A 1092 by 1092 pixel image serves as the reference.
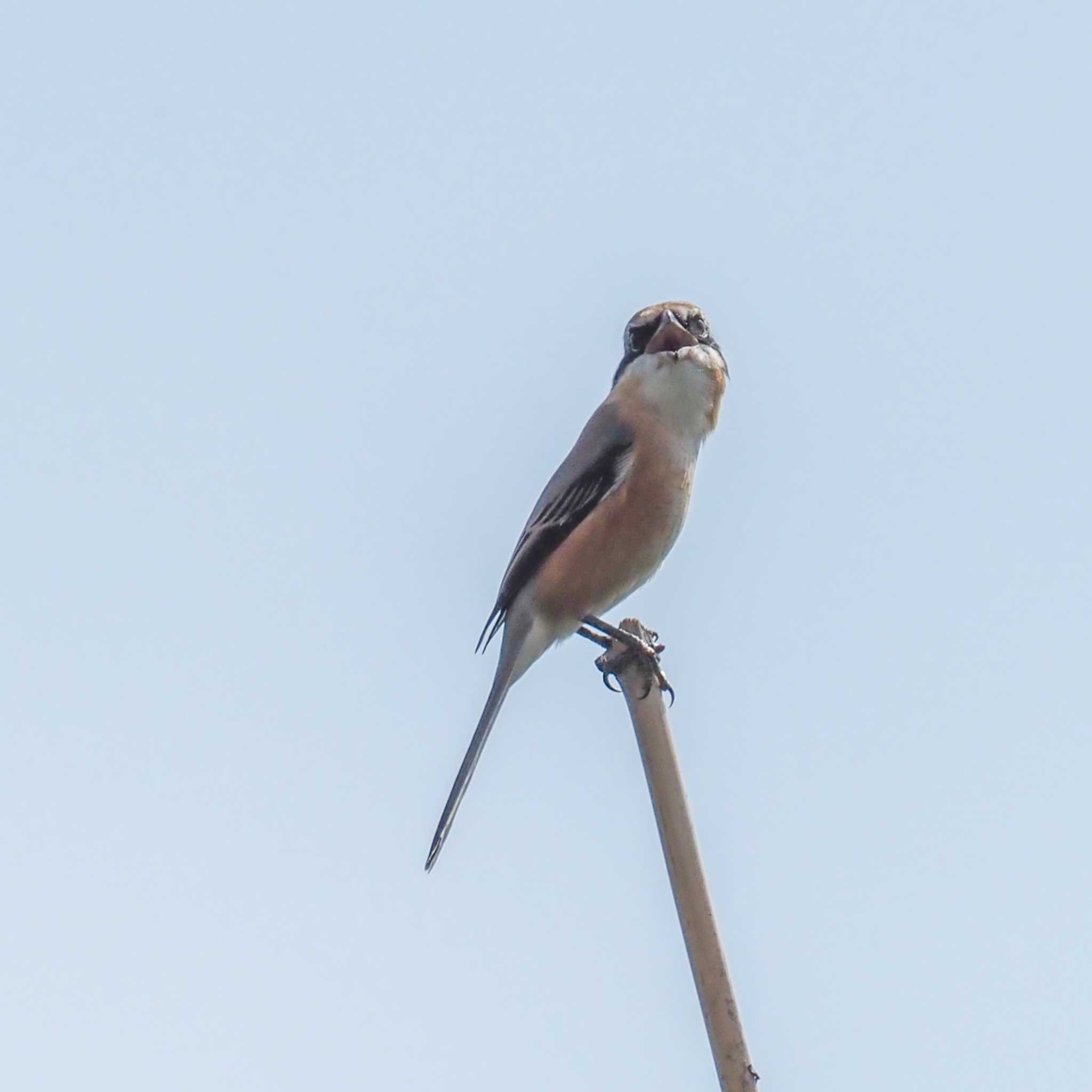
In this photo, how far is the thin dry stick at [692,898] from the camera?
3.65 metres

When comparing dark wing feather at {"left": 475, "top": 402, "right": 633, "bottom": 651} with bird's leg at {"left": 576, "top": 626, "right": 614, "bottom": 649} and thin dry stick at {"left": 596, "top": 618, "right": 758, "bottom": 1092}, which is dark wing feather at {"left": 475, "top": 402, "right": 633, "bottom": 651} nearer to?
bird's leg at {"left": 576, "top": 626, "right": 614, "bottom": 649}

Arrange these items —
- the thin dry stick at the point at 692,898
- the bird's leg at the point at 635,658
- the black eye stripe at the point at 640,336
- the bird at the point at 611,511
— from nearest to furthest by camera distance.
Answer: the thin dry stick at the point at 692,898 < the bird's leg at the point at 635,658 < the bird at the point at 611,511 < the black eye stripe at the point at 640,336

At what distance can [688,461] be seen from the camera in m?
7.25

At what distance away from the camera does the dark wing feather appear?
7242mm

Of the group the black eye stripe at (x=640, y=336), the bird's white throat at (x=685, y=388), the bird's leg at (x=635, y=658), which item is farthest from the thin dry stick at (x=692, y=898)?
the black eye stripe at (x=640, y=336)

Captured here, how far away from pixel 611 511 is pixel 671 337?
973 millimetres

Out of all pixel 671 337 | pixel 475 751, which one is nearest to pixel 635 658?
pixel 475 751

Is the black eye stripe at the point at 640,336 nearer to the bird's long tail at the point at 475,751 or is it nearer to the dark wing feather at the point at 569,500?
the dark wing feather at the point at 569,500

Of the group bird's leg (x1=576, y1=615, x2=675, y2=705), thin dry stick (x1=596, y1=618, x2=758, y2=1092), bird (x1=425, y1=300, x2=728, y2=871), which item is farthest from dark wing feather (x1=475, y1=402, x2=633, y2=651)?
thin dry stick (x1=596, y1=618, x2=758, y2=1092)

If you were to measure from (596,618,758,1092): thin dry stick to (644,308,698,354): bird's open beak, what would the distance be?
3454mm

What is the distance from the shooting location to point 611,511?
23.4 feet

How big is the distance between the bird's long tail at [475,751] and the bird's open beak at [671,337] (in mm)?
1587

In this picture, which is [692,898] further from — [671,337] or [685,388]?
[671,337]

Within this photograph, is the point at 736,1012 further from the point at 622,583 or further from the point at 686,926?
the point at 622,583
